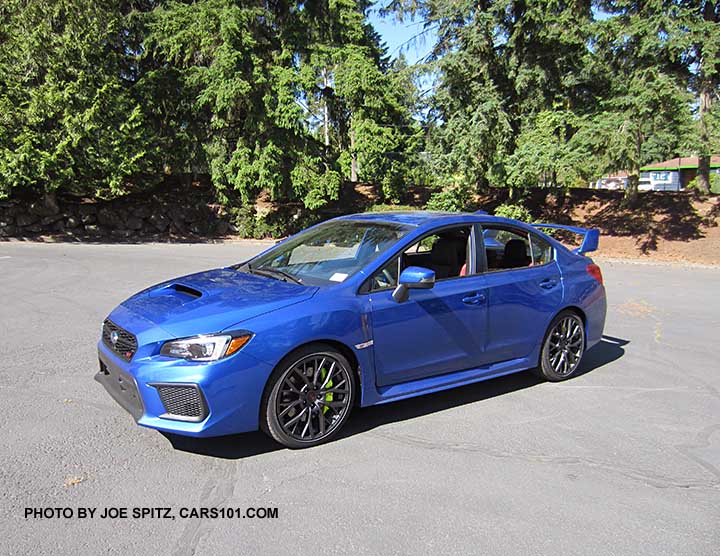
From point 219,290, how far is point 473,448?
6.95 ft

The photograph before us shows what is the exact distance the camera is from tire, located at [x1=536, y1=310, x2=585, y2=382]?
553 centimetres

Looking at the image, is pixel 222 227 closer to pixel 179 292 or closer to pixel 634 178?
pixel 634 178

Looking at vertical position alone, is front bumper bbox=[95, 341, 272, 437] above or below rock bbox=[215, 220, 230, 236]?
below

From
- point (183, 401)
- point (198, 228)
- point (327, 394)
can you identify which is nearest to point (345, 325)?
point (327, 394)

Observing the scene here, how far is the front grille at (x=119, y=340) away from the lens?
3.92m

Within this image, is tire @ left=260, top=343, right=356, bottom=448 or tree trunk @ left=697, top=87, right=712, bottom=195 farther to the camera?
tree trunk @ left=697, top=87, right=712, bottom=195

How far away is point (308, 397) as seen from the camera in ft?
13.3

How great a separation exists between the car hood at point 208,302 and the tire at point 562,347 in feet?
8.12

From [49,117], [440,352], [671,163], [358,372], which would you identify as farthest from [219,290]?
[671,163]

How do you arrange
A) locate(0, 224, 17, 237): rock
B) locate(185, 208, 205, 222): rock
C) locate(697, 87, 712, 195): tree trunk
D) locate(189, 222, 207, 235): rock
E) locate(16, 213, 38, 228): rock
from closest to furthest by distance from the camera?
1. locate(697, 87, 712, 195): tree trunk
2. locate(0, 224, 17, 237): rock
3. locate(16, 213, 38, 228): rock
4. locate(189, 222, 207, 235): rock
5. locate(185, 208, 205, 222): rock

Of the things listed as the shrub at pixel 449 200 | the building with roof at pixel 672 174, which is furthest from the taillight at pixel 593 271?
the building with roof at pixel 672 174

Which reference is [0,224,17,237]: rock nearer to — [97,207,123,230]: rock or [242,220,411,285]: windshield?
[97,207,123,230]: rock

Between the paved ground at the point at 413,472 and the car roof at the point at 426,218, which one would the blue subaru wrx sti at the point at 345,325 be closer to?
the car roof at the point at 426,218

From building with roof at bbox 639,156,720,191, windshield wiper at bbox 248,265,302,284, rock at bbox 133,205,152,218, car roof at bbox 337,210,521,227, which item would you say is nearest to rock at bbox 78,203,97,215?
rock at bbox 133,205,152,218
